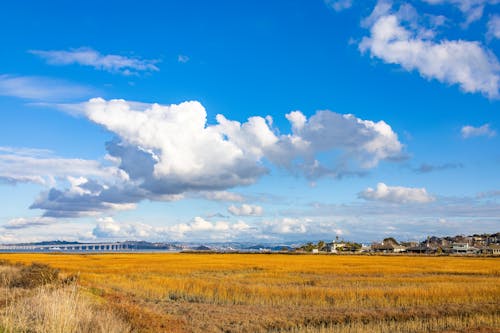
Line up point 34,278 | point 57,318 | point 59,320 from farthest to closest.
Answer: point 34,278 < point 59,320 < point 57,318

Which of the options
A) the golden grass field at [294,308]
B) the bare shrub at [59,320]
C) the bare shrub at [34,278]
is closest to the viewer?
the bare shrub at [59,320]

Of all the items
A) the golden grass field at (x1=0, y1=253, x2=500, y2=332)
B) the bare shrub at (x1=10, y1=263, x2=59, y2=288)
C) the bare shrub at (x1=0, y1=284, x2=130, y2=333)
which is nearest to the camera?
the bare shrub at (x1=0, y1=284, x2=130, y2=333)

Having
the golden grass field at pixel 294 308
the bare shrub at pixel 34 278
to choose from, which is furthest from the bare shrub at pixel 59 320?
the bare shrub at pixel 34 278

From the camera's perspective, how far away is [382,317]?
20766 mm

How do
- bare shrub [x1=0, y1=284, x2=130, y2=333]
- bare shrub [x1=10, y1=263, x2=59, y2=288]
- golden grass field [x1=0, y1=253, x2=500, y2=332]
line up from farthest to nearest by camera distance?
1. bare shrub [x1=10, y1=263, x2=59, y2=288]
2. golden grass field [x1=0, y1=253, x2=500, y2=332]
3. bare shrub [x1=0, y1=284, x2=130, y2=333]

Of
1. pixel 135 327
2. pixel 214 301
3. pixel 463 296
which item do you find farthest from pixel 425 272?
pixel 135 327

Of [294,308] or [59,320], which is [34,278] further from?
[59,320]

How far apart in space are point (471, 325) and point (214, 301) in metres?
13.4

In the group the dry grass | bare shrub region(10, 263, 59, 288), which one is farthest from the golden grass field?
bare shrub region(10, 263, 59, 288)

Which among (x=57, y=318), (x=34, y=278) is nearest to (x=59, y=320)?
(x=57, y=318)

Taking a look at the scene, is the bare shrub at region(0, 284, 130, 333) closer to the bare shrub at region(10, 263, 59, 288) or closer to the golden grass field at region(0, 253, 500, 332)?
the golden grass field at region(0, 253, 500, 332)

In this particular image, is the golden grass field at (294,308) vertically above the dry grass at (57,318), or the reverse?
the dry grass at (57,318)

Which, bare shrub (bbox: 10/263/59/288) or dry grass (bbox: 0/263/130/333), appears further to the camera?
bare shrub (bbox: 10/263/59/288)

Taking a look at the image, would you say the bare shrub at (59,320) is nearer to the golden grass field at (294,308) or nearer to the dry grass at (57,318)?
the dry grass at (57,318)
